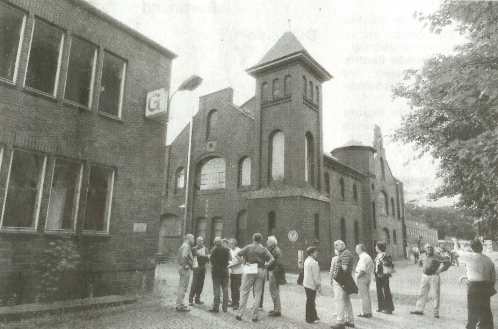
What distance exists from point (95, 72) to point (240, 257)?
644 centimetres

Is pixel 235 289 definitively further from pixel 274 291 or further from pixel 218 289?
pixel 274 291

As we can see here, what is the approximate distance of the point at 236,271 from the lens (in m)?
9.17

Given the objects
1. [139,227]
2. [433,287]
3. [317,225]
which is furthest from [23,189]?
[317,225]

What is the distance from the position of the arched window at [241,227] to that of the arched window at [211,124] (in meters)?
5.99

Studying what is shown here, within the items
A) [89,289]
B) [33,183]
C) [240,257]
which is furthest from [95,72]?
[240,257]

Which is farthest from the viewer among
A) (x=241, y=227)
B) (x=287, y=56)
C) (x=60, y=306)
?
(x=241, y=227)

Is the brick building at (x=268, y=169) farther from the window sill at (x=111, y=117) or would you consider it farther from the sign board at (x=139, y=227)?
the window sill at (x=111, y=117)

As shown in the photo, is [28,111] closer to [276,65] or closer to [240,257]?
[240,257]

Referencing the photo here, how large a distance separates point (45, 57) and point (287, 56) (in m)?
14.4

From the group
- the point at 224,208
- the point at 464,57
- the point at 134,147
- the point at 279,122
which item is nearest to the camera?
the point at 464,57

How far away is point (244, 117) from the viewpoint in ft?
76.3

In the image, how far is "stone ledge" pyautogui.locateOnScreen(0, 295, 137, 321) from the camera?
691 centimetres

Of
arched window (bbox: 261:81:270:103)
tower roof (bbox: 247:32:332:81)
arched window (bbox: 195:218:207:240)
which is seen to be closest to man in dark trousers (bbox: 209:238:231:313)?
arched window (bbox: 261:81:270:103)

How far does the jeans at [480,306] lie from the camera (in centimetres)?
669
